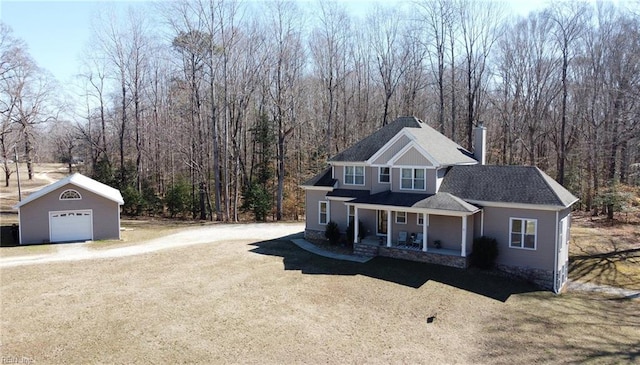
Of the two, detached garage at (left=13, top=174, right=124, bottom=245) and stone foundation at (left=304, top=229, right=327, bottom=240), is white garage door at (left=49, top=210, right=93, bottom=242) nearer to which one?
detached garage at (left=13, top=174, right=124, bottom=245)

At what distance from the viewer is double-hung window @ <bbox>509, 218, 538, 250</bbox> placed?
16.2m

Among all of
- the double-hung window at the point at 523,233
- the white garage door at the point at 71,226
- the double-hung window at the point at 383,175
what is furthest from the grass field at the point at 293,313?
the double-hung window at the point at 383,175

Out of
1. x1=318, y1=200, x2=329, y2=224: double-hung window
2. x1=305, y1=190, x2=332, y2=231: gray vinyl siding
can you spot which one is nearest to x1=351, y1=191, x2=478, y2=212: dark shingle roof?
x1=318, y1=200, x2=329, y2=224: double-hung window

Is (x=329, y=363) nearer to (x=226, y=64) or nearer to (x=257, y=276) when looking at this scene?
(x=257, y=276)

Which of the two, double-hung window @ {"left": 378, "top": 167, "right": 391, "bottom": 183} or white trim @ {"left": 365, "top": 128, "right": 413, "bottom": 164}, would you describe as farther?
double-hung window @ {"left": 378, "top": 167, "right": 391, "bottom": 183}

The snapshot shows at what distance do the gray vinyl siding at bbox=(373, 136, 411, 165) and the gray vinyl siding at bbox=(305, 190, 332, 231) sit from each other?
151 inches

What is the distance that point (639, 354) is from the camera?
11195 mm

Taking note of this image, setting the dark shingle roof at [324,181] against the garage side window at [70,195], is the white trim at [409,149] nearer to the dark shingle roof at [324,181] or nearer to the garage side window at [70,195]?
the dark shingle roof at [324,181]

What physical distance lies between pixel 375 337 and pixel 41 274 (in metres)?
13.0

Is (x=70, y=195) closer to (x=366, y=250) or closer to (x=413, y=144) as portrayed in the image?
(x=366, y=250)

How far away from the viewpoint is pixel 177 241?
21.4m

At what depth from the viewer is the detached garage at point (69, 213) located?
19.9 m

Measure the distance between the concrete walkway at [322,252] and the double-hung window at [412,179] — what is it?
4.06 metres

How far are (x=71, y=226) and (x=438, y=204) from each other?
1878cm
